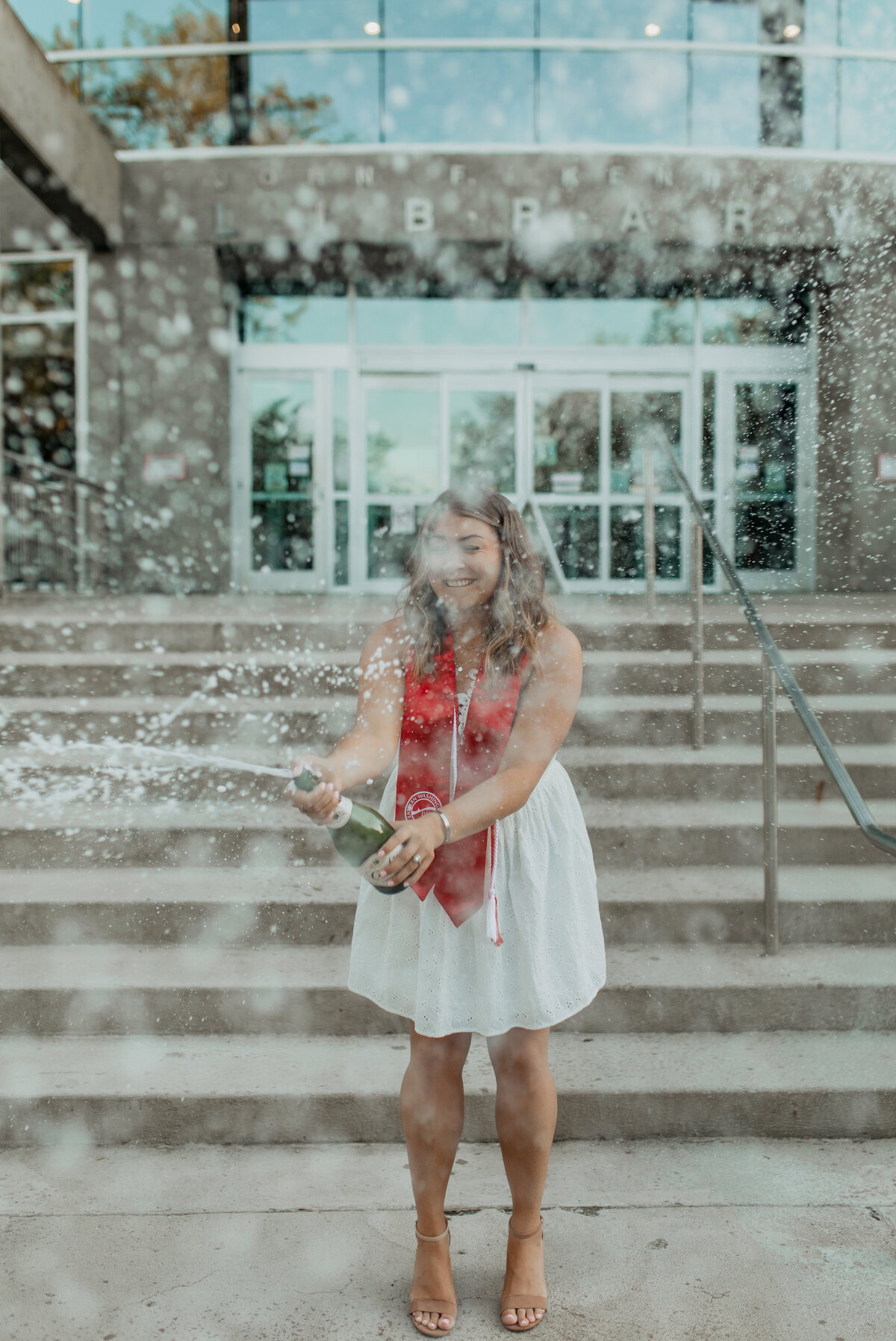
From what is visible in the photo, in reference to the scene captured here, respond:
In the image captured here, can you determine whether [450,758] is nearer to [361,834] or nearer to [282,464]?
[361,834]

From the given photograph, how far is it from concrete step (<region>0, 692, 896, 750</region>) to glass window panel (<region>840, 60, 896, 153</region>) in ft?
25.6

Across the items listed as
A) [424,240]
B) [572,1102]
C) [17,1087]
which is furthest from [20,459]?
[572,1102]

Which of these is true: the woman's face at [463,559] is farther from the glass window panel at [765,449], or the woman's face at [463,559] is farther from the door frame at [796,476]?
the glass window panel at [765,449]

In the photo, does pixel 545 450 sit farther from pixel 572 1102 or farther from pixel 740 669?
pixel 572 1102

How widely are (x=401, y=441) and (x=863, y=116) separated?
534 cm

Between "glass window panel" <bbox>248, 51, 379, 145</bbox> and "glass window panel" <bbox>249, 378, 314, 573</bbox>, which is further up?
"glass window panel" <bbox>248, 51, 379, 145</bbox>

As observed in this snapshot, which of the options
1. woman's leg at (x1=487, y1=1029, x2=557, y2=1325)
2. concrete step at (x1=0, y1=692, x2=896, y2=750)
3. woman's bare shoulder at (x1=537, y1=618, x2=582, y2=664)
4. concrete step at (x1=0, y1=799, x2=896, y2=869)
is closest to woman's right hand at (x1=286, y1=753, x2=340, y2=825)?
woman's bare shoulder at (x1=537, y1=618, x2=582, y2=664)

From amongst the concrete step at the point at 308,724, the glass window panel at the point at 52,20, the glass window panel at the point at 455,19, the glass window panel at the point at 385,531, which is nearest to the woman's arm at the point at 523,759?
the concrete step at the point at 308,724

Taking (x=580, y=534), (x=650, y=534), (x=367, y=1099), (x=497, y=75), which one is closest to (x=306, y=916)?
(x=367, y=1099)

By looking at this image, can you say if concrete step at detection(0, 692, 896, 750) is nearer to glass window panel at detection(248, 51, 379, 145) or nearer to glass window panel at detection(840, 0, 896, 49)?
glass window panel at detection(248, 51, 379, 145)

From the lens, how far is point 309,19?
998 centimetres

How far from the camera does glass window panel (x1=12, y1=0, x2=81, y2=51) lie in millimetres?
9719

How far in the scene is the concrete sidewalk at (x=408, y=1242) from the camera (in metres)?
1.98

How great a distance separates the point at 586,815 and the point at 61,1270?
2183 mm
